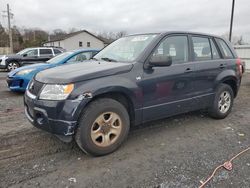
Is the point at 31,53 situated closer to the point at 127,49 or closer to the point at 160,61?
the point at 127,49

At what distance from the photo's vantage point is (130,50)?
3904 millimetres

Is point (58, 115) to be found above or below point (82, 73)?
below

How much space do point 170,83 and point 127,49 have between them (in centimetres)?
93

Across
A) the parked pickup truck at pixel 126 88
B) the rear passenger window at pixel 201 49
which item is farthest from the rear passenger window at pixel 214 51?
the rear passenger window at pixel 201 49

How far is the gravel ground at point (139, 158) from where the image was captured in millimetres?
2728

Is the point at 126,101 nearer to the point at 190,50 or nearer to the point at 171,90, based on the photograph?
the point at 171,90

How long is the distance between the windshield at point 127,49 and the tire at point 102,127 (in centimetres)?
88

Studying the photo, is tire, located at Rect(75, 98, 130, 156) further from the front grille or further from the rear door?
the rear door

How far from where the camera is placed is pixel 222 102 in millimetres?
4914

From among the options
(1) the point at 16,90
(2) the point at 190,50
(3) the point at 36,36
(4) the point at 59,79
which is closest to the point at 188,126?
(2) the point at 190,50

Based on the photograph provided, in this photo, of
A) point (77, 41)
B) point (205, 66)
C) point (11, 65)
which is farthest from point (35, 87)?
point (77, 41)

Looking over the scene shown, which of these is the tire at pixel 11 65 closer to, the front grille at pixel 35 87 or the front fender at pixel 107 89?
the front grille at pixel 35 87

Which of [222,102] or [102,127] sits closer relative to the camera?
[102,127]

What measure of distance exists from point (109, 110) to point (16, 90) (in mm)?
4943
